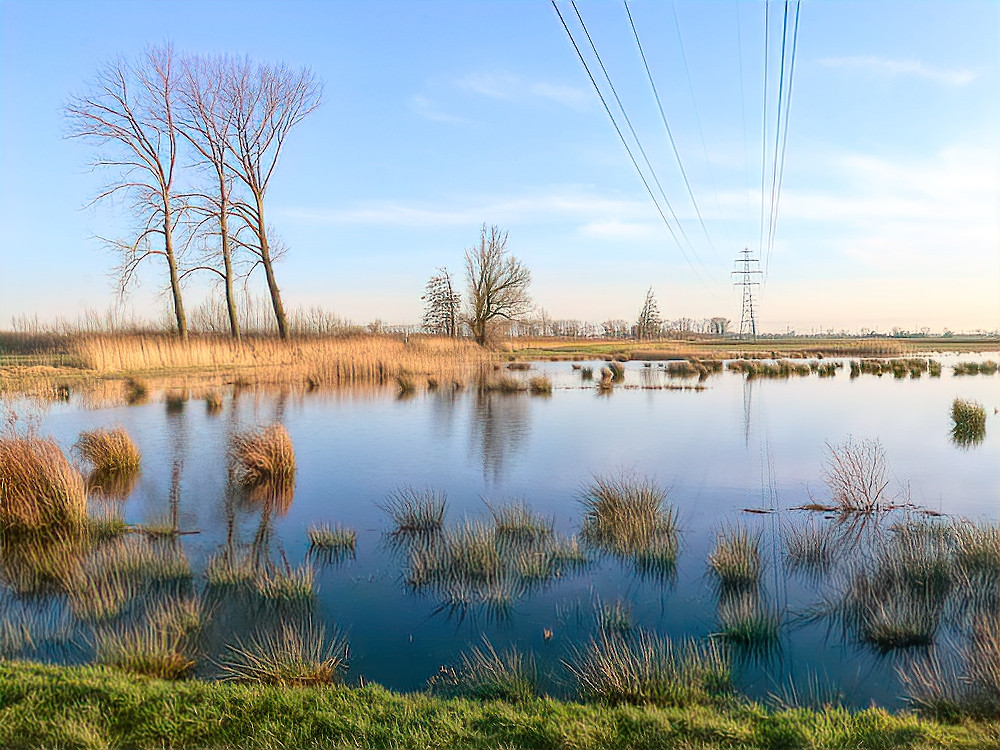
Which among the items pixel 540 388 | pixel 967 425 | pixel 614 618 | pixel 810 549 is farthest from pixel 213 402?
pixel 967 425

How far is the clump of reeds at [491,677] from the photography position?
12.4ft

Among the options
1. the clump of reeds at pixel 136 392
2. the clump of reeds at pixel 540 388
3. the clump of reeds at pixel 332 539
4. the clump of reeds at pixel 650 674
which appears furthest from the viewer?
the clump of reeds at pixel 540 388

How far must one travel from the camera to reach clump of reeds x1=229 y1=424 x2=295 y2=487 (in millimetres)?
9016

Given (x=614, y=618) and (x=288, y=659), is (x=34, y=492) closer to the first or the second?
(x=288, y=659)

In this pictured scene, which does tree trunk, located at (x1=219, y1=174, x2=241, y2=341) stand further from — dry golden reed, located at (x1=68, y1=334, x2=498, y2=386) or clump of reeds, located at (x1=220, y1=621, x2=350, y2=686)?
clump of reeds, located at (x1=220, y1=621, x2=350, y2=686)

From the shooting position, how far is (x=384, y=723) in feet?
10.7

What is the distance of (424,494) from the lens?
8.21m

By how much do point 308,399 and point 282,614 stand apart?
13091mm

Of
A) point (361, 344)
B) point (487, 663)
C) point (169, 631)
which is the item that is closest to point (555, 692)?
point (487, 663)

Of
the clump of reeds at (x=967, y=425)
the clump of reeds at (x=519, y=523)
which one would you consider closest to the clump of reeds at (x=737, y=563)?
the clump of reeds at (x=519, y=523)

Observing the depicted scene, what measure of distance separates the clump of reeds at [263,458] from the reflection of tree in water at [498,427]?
2686 mm

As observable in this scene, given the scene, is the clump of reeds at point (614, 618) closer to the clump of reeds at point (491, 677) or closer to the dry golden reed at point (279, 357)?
the clump of reeds at point (491, 677)

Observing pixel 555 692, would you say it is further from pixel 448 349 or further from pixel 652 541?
pixel 448 349

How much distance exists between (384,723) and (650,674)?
149 cm
